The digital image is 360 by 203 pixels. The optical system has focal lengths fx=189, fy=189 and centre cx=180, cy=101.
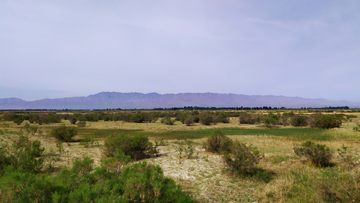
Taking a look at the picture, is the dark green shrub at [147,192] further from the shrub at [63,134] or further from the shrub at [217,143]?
the shrub at [63,134]

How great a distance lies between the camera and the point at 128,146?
11680 mm

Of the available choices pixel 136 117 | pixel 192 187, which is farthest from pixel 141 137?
pixel 136 117

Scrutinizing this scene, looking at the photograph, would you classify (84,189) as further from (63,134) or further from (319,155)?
(63,134)

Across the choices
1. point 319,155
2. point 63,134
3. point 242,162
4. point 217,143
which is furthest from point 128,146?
point 319,155

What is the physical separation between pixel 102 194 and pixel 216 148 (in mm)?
11116

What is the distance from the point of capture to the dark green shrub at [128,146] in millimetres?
11680

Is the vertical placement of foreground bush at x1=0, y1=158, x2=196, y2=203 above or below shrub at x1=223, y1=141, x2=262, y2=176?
above

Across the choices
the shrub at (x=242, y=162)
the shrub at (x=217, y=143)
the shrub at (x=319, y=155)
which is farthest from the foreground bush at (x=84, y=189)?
the shrub at (x=217, y=143)

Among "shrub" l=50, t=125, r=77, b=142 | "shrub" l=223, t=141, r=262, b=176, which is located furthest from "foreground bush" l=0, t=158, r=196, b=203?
"shrub" l=50, t=125, r=77, b=142

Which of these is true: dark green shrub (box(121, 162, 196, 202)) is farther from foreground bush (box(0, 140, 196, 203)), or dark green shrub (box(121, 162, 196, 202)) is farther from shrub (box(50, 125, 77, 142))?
shrub (box(50, 125, 77, 142))

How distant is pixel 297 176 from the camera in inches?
281

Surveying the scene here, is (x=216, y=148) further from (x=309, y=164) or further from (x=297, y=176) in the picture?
(x=297, y=176)

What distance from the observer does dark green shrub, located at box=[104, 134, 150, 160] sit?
11680mm

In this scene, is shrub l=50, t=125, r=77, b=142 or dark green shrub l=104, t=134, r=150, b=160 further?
shrub l=50, t=125, r=77, b=142
